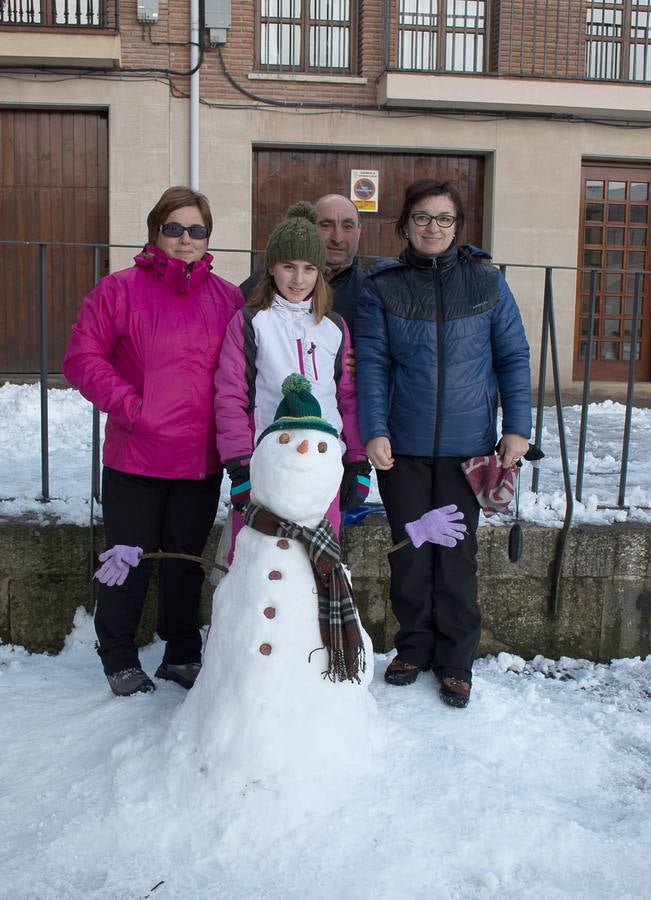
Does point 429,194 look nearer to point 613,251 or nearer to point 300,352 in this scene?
point 300,352

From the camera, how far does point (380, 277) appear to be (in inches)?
113

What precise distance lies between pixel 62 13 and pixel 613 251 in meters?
6.99

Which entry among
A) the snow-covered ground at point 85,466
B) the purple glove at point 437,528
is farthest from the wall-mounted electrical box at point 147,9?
the purple glove at point 437,528

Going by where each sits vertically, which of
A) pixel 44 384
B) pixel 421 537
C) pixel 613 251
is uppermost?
pixel 613 251

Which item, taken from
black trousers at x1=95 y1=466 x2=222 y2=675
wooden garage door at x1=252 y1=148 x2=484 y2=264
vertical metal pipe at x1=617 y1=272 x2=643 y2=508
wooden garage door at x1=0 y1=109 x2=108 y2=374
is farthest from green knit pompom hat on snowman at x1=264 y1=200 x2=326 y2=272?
wooden garage door at x1=252 y1=148 x2=484 y2=264

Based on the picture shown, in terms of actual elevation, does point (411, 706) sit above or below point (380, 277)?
below

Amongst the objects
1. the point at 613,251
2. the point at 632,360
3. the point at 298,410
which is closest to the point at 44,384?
the point at 298,410

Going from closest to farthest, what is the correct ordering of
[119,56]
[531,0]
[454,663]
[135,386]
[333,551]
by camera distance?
[333,551] → [135,386] → [454,663] → [119,56] → [531,0]

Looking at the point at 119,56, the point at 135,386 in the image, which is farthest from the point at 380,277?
the point at 119,56

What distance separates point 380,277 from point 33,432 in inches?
138

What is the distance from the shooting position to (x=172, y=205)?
2715 millimetres

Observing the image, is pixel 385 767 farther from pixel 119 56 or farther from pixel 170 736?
pixel 119 56

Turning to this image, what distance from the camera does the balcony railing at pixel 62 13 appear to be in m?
9.20

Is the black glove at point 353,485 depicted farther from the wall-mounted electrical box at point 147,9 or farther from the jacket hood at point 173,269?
the wall-mounted electrical box at point 147,9
